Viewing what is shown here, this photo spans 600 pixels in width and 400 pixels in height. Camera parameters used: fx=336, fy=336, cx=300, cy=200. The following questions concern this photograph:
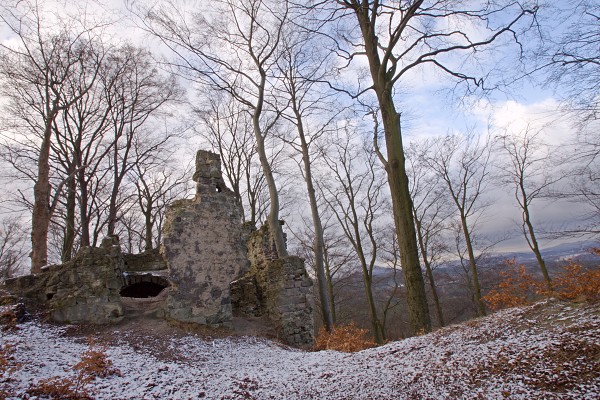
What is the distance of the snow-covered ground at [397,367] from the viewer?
3061mm

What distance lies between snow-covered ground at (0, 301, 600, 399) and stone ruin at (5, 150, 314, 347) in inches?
A: 60.9

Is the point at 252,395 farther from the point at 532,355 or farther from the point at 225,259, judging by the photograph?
the point at 225,259

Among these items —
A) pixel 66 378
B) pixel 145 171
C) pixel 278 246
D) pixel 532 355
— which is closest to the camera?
pixel 532 355

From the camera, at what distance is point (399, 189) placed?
7.14 m

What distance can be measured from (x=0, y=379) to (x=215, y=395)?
2384mm

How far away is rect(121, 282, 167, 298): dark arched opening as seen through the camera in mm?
12776

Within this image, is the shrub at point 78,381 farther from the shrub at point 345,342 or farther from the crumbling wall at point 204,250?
the shrub at point 345,342

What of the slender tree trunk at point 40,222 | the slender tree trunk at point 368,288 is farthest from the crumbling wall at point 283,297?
the slender tree trunk at point 368,288

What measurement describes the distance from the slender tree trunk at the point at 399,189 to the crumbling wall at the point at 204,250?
4531mm

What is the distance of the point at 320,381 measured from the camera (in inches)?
171

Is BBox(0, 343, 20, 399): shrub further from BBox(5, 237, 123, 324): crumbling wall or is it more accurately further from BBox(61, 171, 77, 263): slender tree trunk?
BBox(61, 171, 77, 263): slender tree trunk

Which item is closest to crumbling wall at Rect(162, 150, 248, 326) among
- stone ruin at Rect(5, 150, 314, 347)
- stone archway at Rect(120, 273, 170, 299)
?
stone ruin at Rect(5, 150, 314, 347)

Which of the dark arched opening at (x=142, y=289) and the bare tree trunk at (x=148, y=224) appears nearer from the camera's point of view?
the dark arched opening at (x=142, y=289)

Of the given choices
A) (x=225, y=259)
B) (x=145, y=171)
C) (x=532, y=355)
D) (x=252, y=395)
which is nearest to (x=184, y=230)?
(x=225, y=259)
